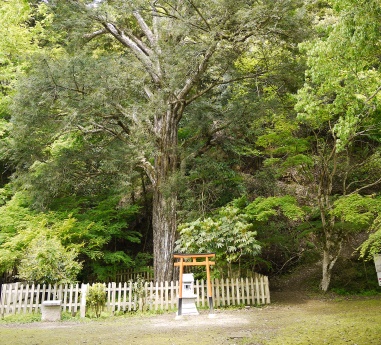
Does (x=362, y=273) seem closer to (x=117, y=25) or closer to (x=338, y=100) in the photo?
(x=338, y=100)

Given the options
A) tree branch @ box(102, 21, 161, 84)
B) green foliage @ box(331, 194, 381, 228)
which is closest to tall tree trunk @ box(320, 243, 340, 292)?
green foliage @ box(331, 194, 381, 228)

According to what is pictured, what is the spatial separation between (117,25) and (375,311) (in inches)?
456

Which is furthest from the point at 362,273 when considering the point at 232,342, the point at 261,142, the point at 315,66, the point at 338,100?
the point at 232,342

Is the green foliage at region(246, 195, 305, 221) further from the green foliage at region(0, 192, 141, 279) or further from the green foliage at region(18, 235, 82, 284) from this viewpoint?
the green foliage at region(18, 235, 82, 284)

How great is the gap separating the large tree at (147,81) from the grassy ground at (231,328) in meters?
3.00

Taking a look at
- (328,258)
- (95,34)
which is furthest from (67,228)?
(328,258)

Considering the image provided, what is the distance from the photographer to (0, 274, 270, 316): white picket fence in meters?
8.38

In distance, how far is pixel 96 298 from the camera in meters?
8.07

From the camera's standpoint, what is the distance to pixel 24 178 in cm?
1091

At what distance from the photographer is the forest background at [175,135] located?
891 centimetres

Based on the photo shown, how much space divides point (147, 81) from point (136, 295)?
6758 millimetres

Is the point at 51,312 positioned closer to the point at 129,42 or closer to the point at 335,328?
the point at 335,328

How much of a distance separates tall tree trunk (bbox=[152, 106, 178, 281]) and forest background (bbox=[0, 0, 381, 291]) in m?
0.04

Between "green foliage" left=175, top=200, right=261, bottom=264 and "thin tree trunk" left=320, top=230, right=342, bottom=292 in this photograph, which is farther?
"thin tree trunk" left=320, top=230, right=342, bottom=292
